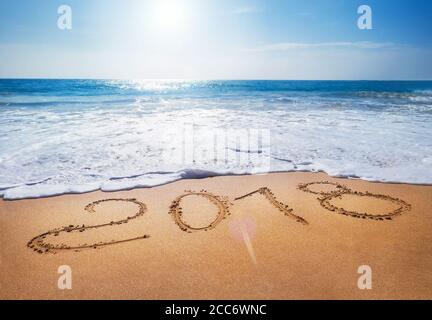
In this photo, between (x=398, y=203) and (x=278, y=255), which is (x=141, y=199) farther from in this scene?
(x=398, y=203)

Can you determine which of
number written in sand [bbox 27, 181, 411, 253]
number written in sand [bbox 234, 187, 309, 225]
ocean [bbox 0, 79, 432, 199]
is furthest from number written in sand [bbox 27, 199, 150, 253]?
number written in sand [bbox 234, 187, 309, 225]

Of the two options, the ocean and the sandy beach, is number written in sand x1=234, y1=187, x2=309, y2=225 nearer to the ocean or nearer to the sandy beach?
the sandy beach

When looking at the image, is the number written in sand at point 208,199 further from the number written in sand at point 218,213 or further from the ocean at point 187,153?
the ocean at point 187,153

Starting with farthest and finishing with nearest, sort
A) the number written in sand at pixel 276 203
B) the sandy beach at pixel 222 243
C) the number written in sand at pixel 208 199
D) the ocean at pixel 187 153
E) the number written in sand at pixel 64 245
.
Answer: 1. the ocean at pixel 187 153
2. the number written in sand at pixel 276 203
3. the number written in sand at pixel 208 199
4. the number written in sand at pixel 64 245
5. the sandy beach at pixel 222 243

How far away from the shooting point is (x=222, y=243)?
3311 millimetres

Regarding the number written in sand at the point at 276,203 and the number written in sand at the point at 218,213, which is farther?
the number written in sand at the point at 276,203

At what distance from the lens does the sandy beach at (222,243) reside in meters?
2.66

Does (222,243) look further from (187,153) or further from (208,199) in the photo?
(187,153)

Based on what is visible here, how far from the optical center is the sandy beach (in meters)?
2.66

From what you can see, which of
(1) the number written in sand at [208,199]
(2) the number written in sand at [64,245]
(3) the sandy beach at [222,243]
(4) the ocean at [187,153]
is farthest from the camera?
(4) the ocean at [187,153]

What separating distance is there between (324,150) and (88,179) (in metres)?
4.97

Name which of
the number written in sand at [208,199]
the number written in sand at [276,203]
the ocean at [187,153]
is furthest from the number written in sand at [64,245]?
the number written in sand at [276,203]

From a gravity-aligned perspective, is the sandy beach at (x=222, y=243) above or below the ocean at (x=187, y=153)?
below
